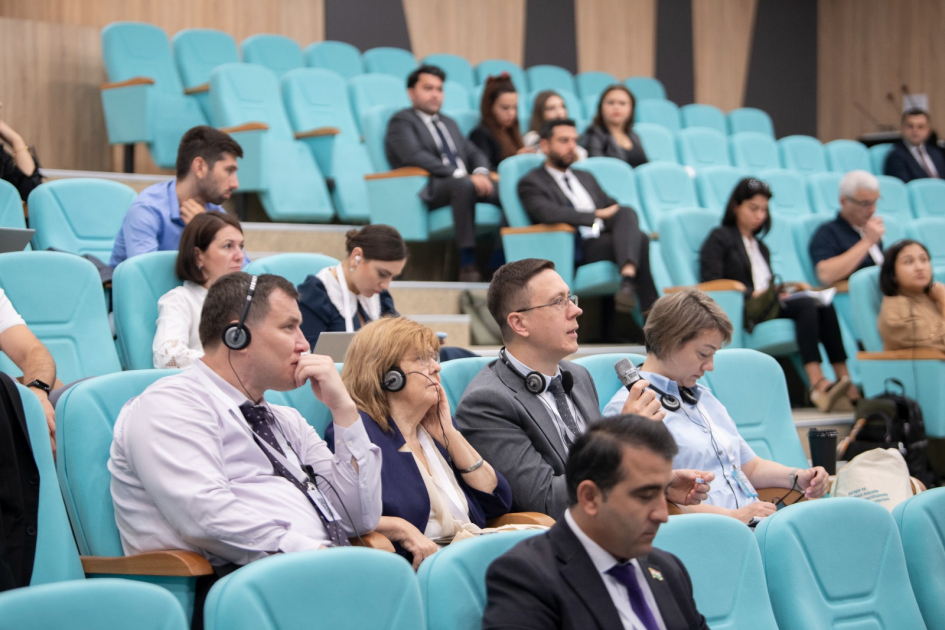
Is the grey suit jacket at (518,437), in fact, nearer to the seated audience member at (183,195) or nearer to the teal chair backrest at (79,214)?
the seated audience member at (183,195)

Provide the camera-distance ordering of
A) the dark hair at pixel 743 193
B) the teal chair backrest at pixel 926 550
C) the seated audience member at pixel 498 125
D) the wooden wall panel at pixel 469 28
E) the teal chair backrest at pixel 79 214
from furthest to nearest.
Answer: the wooden wall panel at pixel 469 28 < the seated audience member at pixel 498 125 < the dark hair at pixel 743 193 < the teal chair backrest at pixel 79 214 < the teal chair backrest at pixel 926 550

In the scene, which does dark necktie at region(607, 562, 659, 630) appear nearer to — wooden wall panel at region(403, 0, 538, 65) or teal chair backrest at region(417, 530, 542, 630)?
teal chair backrest at region(417, 530, 542, 630)

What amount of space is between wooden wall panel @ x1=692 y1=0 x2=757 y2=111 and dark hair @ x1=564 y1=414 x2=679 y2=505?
6.95 meters

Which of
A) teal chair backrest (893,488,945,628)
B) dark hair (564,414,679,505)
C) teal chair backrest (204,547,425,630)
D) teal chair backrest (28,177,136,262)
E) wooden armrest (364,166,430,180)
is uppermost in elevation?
wooden armrest (364,166,430,180)

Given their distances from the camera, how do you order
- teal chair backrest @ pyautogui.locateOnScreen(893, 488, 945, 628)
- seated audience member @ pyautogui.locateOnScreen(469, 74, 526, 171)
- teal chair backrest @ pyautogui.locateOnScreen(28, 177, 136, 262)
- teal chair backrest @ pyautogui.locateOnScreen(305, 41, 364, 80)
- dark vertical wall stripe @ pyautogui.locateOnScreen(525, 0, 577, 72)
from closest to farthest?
1. teal chair backrest @ pyautogui.locateOnScreen(893, 488, 945, 628)
2. teal chair backrest @ pyautogui.locateOnScreen(28, 177, 136, 262)
3. seated audience member @ pyautogui.locateOnScreen(469, 74, 526, 171)
4. teal chair backrest @ pyautogui.locateOnScreen(305, 41, 364, 80)
5. dark vertical wall stripe @ pyautogui.locateOnScreen(525, 0, 577, 72)

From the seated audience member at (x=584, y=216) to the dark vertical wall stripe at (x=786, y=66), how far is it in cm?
443

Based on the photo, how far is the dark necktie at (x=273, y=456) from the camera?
169 centimetres

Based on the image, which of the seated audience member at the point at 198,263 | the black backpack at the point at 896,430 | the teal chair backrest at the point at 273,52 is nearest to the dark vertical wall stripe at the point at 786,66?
the teal chair backrest at the point at 273,52

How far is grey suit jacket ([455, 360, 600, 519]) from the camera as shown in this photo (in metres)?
2.00

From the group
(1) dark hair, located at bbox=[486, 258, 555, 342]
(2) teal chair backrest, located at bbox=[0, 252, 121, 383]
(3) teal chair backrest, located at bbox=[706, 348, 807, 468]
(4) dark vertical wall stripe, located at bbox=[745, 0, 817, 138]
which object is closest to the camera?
(1) dark hair, located at bbox=[486, 258, 555, 342]

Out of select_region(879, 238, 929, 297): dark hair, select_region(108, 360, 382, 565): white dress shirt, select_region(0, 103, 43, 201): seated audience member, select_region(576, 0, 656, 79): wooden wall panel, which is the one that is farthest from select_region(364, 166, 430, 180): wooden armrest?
select_region(576, 0, 656, 79): wooden wall panel

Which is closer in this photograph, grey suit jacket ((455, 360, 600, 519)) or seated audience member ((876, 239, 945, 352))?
grey suit jacket ((455, 360, 600, 519))

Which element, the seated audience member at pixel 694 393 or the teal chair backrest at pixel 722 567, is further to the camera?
the seated audience member at pixel 694 393

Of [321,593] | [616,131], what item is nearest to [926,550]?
[321,593]
